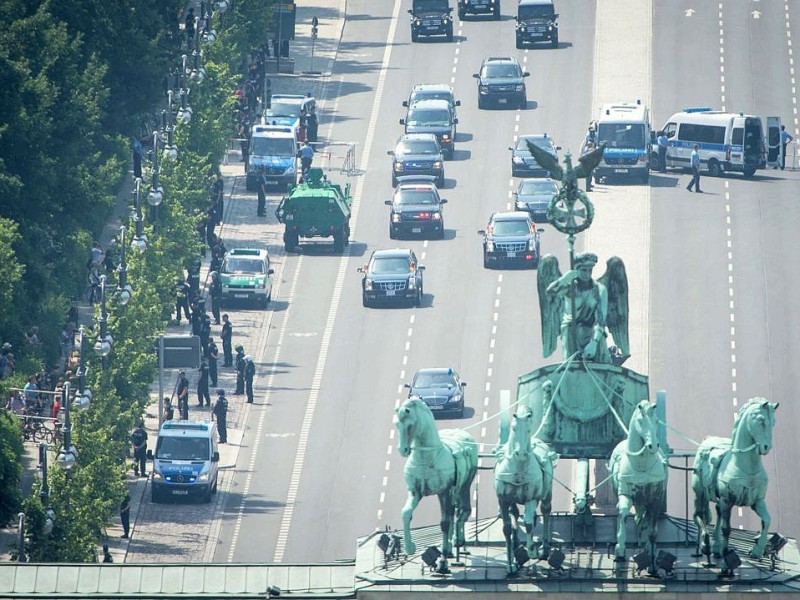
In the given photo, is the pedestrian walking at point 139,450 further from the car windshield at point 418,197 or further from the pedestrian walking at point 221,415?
the car windshield at point 418,197

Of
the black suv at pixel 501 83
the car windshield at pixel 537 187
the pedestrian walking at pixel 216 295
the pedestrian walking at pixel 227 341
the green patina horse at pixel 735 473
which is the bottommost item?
the green patina horse at pixel 735 473

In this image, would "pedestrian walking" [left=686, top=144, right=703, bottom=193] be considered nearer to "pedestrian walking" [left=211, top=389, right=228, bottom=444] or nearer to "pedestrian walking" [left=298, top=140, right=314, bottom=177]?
"pedestrian walking" [left=298, top=140, right=314, bottom=177]

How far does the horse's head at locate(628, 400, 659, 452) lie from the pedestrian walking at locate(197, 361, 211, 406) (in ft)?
137

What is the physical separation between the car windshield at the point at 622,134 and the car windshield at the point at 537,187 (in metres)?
5.09

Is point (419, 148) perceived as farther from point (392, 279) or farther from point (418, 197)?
point (392, 279)

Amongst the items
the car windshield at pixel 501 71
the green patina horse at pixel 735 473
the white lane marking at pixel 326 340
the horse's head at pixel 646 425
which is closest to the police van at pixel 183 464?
the white lane marking at pixel 326 340

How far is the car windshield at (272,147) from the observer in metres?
152

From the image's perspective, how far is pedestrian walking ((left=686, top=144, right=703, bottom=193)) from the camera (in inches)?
5940

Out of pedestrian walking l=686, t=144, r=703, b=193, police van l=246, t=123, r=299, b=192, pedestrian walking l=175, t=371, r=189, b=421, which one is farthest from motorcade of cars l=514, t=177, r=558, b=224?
pedestrian walking l=175, t=371, r=189, b=421

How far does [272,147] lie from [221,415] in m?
32.0

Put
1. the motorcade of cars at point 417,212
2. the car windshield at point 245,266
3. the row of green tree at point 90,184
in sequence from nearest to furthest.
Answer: the row of green tree at point 90,184 < the car windshield at point 245,266 < the motorcade of cars at point 417,212

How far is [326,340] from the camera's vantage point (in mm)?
133250

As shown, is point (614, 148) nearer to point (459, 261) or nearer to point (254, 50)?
point (459, 261)

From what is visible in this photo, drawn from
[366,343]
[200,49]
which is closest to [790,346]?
[366,343]
